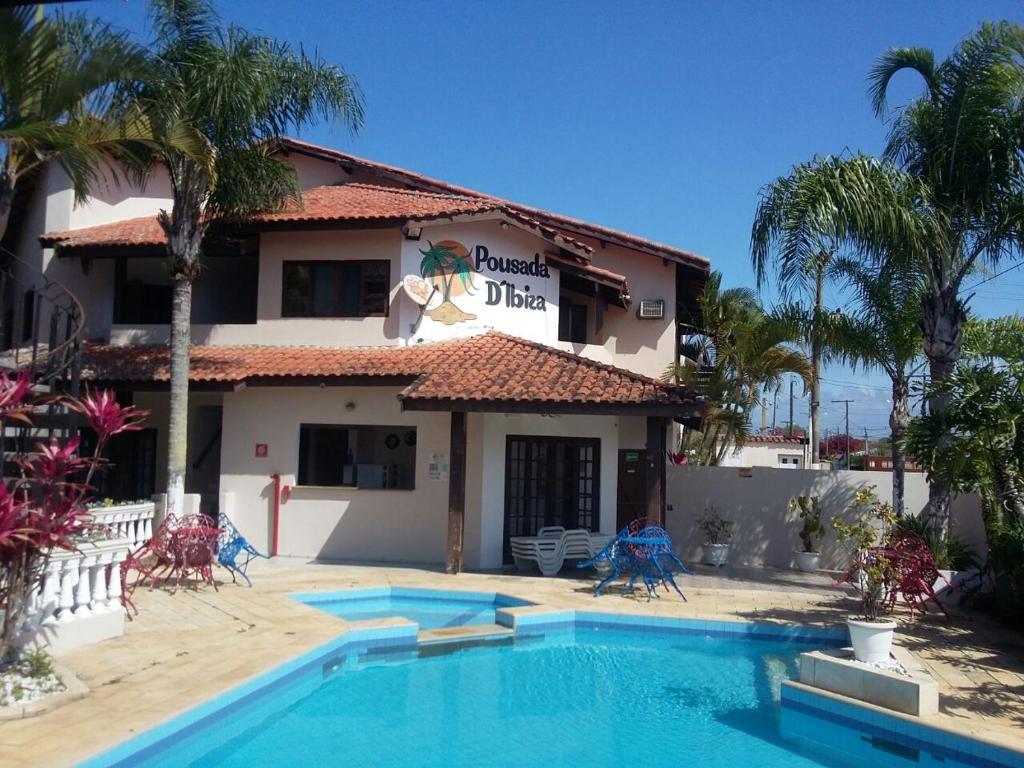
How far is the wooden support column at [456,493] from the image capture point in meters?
14.6

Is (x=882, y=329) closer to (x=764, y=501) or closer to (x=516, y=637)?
(x=764, y=501)

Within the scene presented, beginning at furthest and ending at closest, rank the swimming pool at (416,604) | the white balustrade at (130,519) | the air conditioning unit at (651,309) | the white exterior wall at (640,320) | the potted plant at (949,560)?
1. the white exterior wall at (640,320)
2. the air conditioning unit at (651,309)
3. the potted plant at (949,560)
4. the swimming pool at (416,604)
5. the white balustrade at (130,519)

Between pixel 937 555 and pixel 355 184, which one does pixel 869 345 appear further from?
pixel 355 184

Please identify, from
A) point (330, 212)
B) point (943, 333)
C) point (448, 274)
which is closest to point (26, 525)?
point (330, 212)

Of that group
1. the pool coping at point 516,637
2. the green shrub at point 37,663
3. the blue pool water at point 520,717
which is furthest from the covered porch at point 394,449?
the green shrub at point 37,663

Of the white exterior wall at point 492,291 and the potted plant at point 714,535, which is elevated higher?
the white exterior wall at point 492,291

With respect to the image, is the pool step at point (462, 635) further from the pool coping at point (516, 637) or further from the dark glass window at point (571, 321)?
the dark glass window at point (571, 321)

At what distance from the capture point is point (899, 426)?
16234 millimetres

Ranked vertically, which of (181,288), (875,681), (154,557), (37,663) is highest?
(181,288)

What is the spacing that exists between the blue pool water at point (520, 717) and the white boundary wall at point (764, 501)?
6611 millimetres

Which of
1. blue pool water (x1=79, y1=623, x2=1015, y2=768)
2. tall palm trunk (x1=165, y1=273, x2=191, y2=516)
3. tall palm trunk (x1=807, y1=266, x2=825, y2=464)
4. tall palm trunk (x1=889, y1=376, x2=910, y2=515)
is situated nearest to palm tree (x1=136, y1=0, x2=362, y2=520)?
tall palm trunk (x1=165, y1=273, x2=191, y2=516)

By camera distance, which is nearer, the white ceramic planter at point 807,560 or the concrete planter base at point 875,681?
the concrete planter base at point 875,681

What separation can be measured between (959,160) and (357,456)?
11.5 meters

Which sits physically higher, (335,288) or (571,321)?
(571,321)
